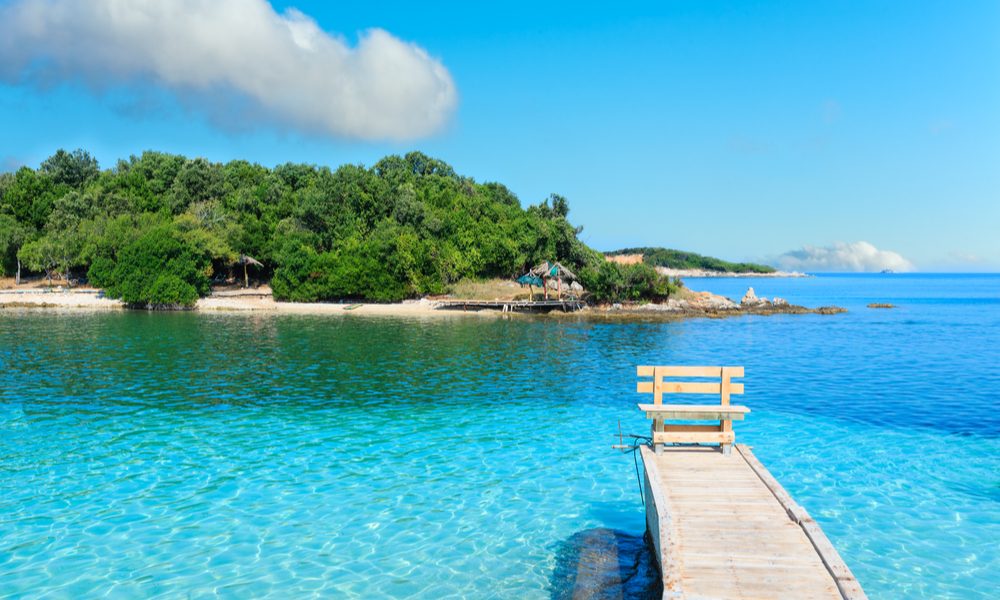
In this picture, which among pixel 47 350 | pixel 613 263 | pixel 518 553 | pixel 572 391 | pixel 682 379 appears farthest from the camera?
pixel 613 263

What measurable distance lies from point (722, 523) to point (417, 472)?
Answer: 657 cm

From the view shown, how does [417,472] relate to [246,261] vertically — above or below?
below

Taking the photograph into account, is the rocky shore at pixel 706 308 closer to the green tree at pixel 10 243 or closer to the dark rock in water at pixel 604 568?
the dark rock in water at pixel 604 568

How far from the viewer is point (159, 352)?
27203mm

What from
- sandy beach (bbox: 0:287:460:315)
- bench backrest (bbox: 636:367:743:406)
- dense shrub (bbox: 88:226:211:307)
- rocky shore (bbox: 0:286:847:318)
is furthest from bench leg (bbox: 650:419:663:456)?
dense shrub (bbox: 88:226:211:307)

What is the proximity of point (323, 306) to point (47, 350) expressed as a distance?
85.5 feet

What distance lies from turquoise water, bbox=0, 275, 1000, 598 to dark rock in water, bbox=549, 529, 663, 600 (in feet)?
0.13

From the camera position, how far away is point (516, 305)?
50938 millimetres

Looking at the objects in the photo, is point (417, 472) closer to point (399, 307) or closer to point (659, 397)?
point (659, 397)

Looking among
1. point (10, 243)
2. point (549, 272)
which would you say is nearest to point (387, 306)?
point (549, 272)

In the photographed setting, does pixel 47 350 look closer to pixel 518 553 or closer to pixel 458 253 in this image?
pixel 518 553

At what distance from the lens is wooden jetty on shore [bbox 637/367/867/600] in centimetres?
585

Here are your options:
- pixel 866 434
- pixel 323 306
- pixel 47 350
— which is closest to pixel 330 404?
pixel 866 434

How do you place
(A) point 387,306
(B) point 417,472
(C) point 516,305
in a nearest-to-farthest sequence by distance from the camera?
(B) point 417,472 → (C) point 516,305 → (A) point 387,306
